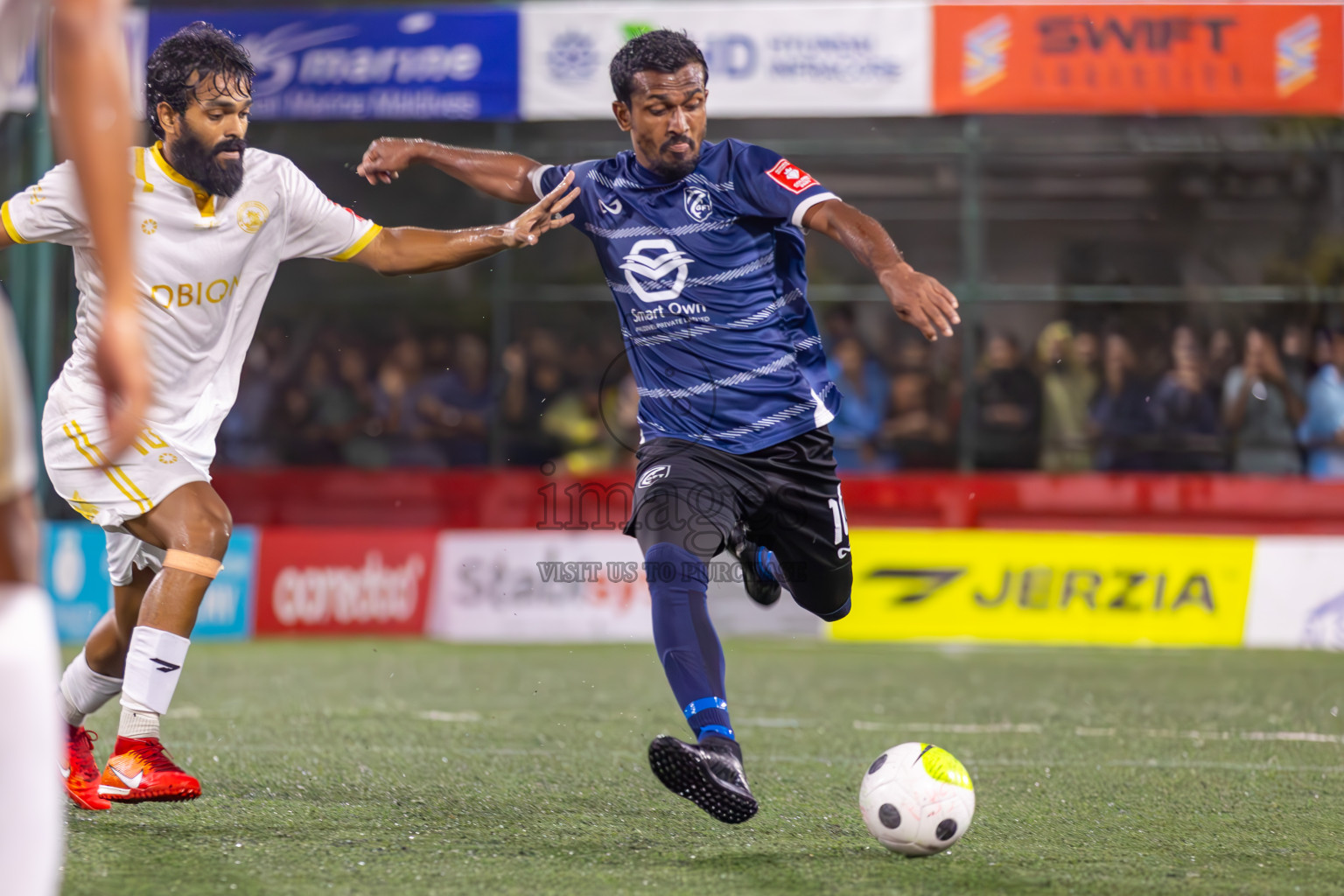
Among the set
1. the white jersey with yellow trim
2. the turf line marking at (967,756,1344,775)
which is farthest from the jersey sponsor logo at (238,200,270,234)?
the turf line marking at (967,756,1344,775)

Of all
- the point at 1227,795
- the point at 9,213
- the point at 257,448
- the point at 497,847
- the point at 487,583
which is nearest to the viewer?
the point at 497,847

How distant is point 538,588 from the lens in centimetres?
1063

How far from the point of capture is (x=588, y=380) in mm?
12625

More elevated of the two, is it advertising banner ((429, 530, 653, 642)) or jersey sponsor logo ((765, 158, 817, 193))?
jersey sponsor logo ((765, 158, 817, 193))

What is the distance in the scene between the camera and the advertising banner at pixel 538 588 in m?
10.5

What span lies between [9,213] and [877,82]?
28.6 ft

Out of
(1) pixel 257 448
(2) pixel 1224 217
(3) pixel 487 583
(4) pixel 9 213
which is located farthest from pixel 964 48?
(4) pixel 9 213

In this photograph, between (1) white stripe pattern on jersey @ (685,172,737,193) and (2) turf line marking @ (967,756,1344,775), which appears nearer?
(1) white stripe pattern on jersey @ (685,172,737,193)

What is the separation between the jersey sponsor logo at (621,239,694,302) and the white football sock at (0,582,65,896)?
261cm

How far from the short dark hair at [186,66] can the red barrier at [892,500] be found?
681 cm

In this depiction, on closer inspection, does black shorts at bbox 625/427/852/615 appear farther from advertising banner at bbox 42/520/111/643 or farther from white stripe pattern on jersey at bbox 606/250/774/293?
advertising banner at bbox 42/520/111/643

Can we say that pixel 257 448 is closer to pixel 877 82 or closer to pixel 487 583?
pixel 487 583

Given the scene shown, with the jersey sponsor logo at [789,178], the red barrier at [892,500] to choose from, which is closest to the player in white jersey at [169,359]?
the jersey sponsor logo at [789,178]

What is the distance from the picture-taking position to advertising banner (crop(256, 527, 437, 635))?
422 inches
